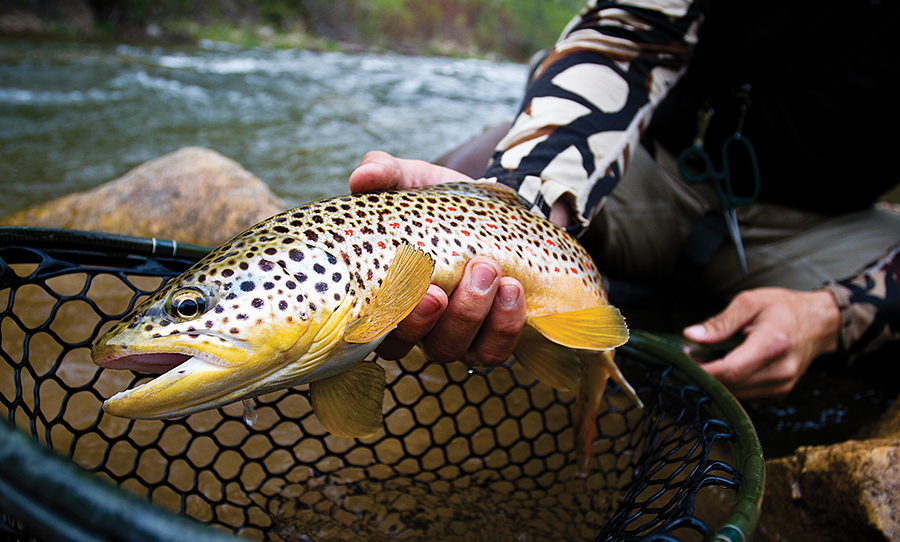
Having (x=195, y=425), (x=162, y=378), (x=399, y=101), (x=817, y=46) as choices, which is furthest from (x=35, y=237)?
(x=399, y=101)

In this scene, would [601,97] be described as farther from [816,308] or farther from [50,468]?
[50,468]

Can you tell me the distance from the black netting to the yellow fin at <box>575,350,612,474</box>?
0.11 m

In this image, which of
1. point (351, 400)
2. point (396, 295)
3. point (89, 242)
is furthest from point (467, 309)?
point (89, 242)

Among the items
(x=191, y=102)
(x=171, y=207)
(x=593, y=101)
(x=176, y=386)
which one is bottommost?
(x=191, y=102)

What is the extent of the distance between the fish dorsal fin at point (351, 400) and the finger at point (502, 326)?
0.29m

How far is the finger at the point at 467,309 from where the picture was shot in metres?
1.21

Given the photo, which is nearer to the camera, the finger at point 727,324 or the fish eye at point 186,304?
the fish eye at point 186,304

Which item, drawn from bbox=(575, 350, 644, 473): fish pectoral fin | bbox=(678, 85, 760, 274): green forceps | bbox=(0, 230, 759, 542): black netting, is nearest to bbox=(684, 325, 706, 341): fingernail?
bbox=(0, 230, 759, 542): black netting

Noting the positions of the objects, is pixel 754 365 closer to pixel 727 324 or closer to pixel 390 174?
pixel 727 324

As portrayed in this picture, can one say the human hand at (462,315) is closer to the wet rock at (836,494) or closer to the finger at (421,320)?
the finger at (421,320)

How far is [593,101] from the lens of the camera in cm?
182

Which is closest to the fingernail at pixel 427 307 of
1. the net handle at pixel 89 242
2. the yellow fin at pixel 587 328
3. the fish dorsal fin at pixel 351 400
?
the fish dorsal fin at pixel 351 400

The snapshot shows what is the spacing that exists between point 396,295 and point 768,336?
4.42 ft

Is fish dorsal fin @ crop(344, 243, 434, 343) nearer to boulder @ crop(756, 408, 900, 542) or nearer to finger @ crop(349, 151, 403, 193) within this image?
finger @ crop(349, 151, 403, 193)
